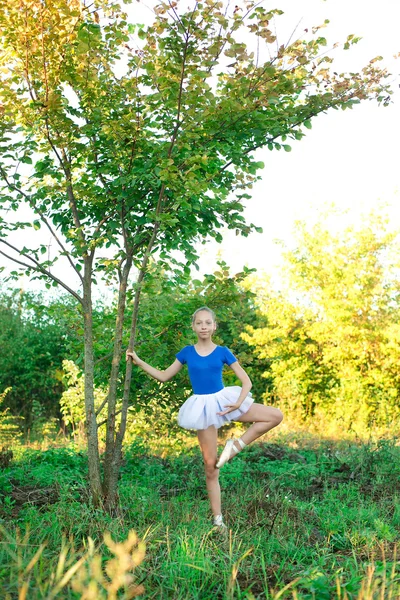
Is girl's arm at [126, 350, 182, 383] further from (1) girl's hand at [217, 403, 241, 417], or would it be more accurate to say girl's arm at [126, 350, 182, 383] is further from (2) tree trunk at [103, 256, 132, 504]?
(1) girl's hand at [217, 403, 241, 417]

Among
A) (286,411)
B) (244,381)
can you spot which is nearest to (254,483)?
(244,381)

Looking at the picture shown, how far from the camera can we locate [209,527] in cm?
427

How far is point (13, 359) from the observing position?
603 inches

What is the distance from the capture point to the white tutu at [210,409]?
15.7 feet

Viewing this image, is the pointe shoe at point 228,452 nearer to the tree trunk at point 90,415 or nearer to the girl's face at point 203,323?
the girl's face at point 203,323

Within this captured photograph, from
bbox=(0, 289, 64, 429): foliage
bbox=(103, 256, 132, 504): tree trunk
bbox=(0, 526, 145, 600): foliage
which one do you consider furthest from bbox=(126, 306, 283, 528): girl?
bbox=(0, 289, 64, 429): foliage

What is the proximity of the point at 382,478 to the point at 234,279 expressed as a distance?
2.99 metres

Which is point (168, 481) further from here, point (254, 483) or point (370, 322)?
point (370, 322)

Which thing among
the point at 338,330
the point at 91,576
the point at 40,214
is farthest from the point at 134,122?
the point at 338,330

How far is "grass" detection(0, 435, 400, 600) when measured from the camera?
9.36ft

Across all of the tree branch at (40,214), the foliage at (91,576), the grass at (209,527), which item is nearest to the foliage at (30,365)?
the grass at (209,527)

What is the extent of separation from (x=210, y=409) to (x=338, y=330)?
9.17m

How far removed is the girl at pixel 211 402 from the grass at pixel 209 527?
523 millimetres

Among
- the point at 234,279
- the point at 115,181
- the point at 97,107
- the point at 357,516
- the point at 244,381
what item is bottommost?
the point at 357,516
